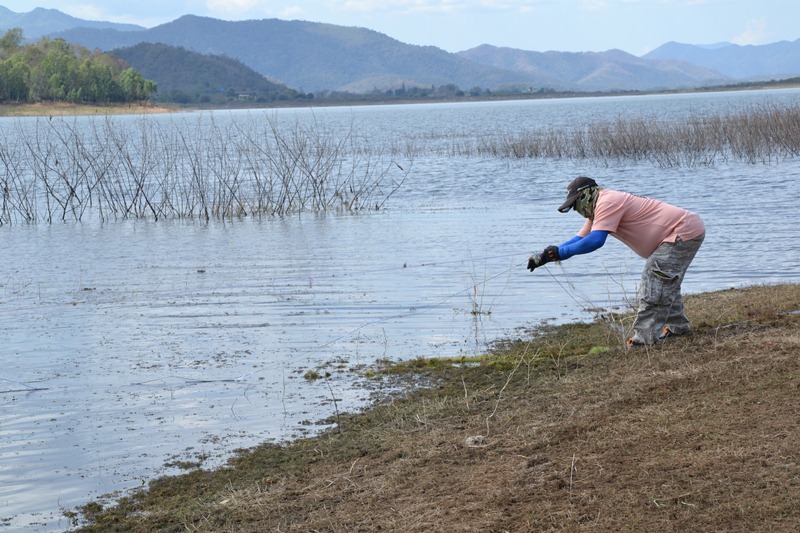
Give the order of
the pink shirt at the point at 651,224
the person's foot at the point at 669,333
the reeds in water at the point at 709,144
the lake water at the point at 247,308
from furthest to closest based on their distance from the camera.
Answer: the reeds in water at the point at 709,144 → the person's foot at the point at 669,333 → the pink shirt at the point at 651,224 → the lake water at the point at 247,308

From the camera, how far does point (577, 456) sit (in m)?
5.18

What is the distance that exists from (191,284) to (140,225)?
308 inches

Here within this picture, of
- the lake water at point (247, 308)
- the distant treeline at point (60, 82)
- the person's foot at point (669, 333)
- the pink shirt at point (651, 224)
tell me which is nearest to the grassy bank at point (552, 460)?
the person's foot at point (669, 333)

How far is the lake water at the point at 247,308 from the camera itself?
22.9 ft

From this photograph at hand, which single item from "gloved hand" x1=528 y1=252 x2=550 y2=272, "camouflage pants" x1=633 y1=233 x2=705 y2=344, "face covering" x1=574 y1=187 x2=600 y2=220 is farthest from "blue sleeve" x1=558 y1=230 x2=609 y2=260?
"camouflage pants" x1=633 y1=233 x2=705 y2=344

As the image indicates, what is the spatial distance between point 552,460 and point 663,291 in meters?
2.75

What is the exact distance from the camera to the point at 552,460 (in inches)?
204

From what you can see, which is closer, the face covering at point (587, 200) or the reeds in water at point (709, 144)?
the face covering at point (587, 200)

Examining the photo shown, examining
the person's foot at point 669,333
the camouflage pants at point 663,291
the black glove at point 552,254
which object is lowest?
the person's foot at point 669,333

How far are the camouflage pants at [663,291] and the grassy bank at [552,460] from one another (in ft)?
0.65

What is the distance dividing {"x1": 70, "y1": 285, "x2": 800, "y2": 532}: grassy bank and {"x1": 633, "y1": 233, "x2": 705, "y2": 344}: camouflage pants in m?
0.20

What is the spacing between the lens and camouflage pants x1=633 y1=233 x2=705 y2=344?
7.41 metres

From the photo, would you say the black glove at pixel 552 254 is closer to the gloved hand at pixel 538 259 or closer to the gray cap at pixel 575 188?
the gloved hand at pixel 538 259

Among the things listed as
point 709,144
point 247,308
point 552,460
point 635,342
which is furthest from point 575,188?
point 709,144
